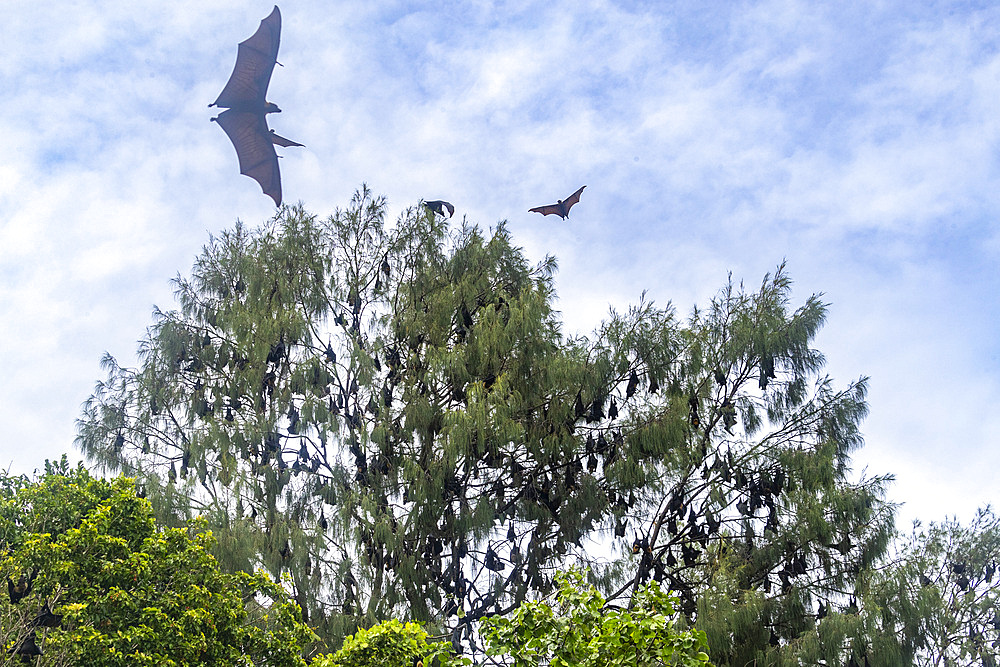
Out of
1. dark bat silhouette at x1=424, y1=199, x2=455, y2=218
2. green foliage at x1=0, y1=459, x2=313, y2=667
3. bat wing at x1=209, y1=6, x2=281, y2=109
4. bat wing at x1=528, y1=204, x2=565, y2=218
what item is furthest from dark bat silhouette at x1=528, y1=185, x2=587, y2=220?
green foliage at x1=0, y1=459, x2=313, y2=667

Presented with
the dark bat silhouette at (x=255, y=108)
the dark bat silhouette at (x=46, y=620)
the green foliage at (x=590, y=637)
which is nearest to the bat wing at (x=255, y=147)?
the dark bat silhouette at (x=255, y=108)

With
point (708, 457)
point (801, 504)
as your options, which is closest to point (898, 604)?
point (801, 504)

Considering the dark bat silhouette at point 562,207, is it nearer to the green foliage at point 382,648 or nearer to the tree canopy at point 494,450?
the tree canopy at point 494,450

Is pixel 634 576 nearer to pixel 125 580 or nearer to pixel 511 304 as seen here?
pixel 511 304

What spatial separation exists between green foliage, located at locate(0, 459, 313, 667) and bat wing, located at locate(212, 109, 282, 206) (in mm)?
7144

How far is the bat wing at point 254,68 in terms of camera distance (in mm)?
14414

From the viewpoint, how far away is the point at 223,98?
48.9 ft

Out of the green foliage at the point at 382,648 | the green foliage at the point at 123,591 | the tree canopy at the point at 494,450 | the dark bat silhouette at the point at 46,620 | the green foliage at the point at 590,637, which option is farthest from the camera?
the tree canopy at the point at 494,450

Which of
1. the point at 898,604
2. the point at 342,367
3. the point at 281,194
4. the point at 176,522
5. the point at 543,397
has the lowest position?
the point at 898,604

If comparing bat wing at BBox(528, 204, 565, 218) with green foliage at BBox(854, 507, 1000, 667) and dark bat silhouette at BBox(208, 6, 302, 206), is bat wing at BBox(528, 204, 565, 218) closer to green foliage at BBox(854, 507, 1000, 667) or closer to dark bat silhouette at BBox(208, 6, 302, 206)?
dark bat silhouette at BBox(208, 6, 302, 206)

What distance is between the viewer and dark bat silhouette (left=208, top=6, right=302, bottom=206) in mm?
14461

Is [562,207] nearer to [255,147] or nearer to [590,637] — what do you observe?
[255,147]

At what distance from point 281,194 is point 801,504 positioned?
8975 mm

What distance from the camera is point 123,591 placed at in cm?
798
